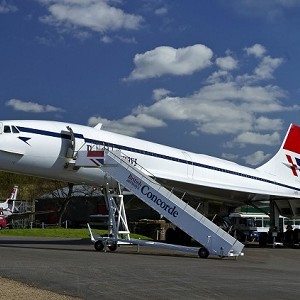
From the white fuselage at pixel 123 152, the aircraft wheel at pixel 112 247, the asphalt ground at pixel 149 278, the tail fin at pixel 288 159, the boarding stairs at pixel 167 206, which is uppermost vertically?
the tail fin at pixel 288 159

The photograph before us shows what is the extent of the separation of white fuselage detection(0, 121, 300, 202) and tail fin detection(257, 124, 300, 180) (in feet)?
10.7

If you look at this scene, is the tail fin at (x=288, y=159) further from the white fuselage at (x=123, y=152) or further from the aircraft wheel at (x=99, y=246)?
the aircraft wheel at (x=99, y=246)

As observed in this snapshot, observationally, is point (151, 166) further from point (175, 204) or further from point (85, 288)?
point (85, 288)

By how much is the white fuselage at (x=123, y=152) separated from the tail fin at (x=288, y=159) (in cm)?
326

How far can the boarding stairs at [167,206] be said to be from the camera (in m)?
18.0

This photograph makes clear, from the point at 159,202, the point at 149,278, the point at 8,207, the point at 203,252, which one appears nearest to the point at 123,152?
the point at 159,202

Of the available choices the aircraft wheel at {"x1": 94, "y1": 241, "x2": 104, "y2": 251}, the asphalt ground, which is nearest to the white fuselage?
the aircraft wheel at {"x1": 94, "y1": 241, "x2": 104, "y2": 251}

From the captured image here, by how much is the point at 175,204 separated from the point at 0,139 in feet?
21.8

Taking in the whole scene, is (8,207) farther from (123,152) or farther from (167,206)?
(167,206)

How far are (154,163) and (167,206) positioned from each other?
558 cm

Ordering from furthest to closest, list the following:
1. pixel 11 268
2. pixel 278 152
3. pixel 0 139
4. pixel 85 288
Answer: pixel 278 152 < pixel 0 139 < pixel 11 268 < pixel 85 288

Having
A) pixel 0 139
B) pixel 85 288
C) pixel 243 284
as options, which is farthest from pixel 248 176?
pixel 85 288

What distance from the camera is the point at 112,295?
9320 mm

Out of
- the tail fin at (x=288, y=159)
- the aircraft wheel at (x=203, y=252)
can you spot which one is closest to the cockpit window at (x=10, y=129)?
the aircraft wheel at (x=203, y=252)
